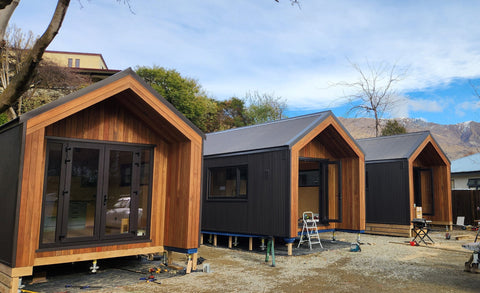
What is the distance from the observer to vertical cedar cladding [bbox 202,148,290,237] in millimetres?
8914

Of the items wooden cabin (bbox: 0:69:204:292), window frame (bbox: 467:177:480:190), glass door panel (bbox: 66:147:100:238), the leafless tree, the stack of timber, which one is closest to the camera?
wooden cabin (bbox: 0:69:204:292)

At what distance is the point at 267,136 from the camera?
1031cm

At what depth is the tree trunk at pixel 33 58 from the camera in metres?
4.24

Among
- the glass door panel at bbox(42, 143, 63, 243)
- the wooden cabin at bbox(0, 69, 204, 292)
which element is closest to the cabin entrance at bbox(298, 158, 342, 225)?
the wooden cabin at bbox(0, 69, 204, 292)

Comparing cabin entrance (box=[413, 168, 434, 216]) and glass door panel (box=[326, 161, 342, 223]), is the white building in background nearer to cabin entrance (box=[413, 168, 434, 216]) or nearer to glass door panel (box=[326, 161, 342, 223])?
cabin entrance (box=[413, 168, 434, 216])

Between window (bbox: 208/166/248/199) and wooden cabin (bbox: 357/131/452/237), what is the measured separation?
19.6 feet

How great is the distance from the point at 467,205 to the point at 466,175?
508 cm

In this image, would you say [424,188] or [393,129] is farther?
[393,129]

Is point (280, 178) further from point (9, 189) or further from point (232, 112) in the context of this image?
point (232, 112)

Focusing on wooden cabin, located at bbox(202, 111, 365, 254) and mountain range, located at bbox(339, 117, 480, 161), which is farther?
mountain range, located at bbox(339, 117, 480, 161)

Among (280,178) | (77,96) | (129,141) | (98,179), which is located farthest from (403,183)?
(77,96)

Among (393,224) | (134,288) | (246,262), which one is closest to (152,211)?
(134,288)

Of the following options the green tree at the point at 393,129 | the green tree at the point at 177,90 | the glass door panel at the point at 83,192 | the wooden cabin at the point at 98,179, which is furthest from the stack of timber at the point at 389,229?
the green tree at the point at 177,90

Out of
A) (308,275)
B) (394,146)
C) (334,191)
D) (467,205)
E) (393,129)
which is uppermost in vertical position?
(393,129)
